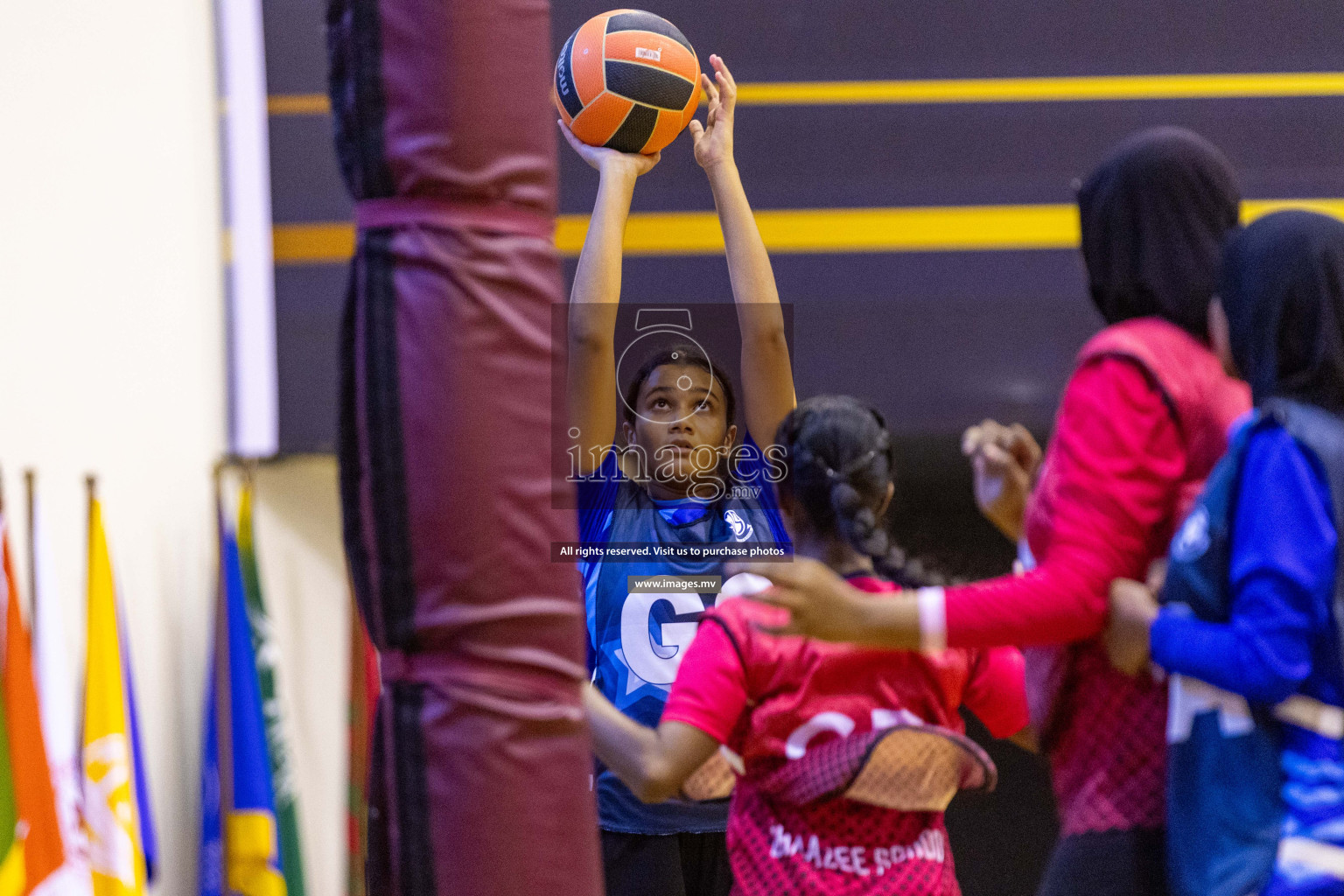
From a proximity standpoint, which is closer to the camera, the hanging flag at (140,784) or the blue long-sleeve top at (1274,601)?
the blue long-sleeve top at (1274,601)

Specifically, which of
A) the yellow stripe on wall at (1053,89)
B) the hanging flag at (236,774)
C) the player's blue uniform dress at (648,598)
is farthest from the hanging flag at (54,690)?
the yellow stripe on wall at (1053,89)

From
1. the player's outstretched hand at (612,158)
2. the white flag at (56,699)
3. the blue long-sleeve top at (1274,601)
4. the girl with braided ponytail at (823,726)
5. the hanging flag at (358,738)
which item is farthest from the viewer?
the hanging flag at (358,738)

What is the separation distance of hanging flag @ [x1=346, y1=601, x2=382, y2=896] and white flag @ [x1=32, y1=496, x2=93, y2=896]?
46.8 inches

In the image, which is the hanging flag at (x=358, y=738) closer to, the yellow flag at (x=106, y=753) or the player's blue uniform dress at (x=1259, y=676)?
the yellow flag at (x=106, y=753)

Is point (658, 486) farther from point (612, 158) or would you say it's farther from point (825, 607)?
point (825, 607)

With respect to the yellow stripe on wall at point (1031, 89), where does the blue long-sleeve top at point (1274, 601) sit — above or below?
below

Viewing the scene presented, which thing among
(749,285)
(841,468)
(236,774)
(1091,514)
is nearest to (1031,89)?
(749,285)

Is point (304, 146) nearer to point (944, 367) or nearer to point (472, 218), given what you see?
point (944, 367)

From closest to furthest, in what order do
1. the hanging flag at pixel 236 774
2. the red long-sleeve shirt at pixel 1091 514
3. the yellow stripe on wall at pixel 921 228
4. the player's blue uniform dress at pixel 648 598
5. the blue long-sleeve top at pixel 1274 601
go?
the blue long-sleeve top at pixel 1274 601, the red long-sleeve shirt at pixel 1091 514, the player's blue uniform dress at pixel 648 598, the hanging flag at pixel 236 774, the yellow stripe on wall at pixel 921 228

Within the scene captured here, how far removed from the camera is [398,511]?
4.37 ft

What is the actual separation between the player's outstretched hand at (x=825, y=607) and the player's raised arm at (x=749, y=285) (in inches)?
27.0

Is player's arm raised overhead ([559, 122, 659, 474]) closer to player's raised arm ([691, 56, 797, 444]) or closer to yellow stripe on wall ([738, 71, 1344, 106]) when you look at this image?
player's raised arm ([691, 56, 797, 444])

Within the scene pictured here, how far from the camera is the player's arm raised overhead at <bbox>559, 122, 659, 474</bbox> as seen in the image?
212 centimetres

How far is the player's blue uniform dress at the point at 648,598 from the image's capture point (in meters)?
2.06
